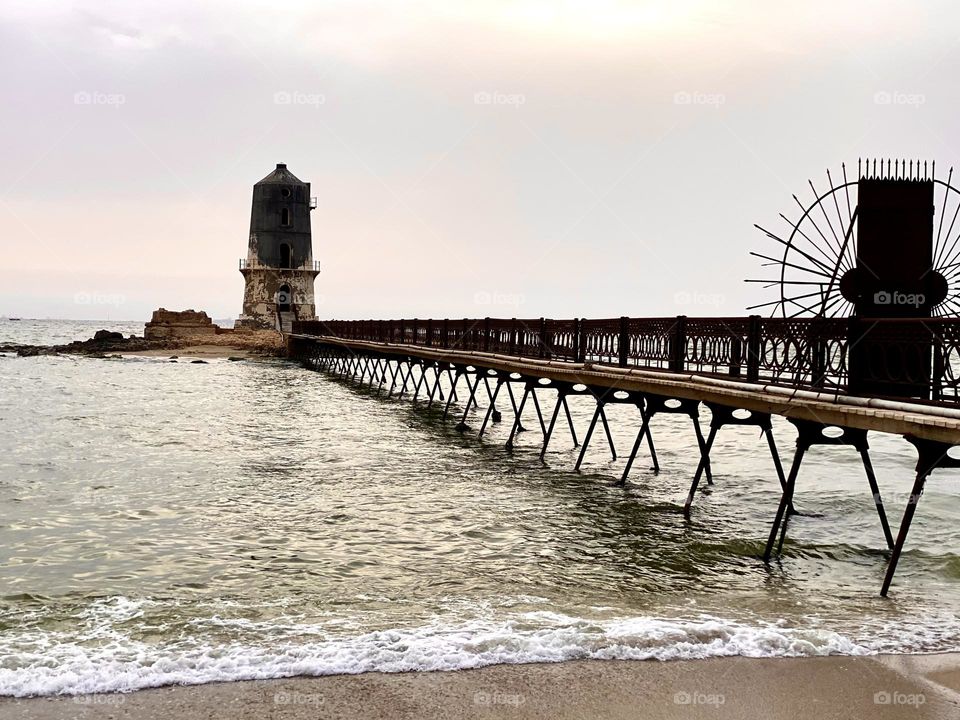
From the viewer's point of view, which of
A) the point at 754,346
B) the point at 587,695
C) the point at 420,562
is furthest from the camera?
the point at 754,346

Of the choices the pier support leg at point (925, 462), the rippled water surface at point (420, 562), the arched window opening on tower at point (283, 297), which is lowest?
the rippled water surface at point (420, 562)

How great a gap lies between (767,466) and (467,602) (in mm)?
12242

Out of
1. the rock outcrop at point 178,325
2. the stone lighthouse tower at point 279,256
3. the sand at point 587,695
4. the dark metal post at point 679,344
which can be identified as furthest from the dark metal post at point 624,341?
the rock outcrop at point 178,325

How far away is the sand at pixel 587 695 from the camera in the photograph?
6031 millimetres

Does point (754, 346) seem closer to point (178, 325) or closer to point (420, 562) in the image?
point (420, 562)

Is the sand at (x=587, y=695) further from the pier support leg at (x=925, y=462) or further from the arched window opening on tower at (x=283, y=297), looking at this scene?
the arched window opening on tower at (x=283, y=297)

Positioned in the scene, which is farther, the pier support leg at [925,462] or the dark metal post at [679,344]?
the dark metal post at [679,344]

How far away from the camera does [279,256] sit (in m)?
72.6

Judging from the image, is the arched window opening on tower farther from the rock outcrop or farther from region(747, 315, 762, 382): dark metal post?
region(747, 315, 762, 382): dark metal post

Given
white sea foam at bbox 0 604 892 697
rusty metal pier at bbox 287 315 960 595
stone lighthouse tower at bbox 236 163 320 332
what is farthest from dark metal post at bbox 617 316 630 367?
stone lighthouse tower at bbox 236 163 320 332

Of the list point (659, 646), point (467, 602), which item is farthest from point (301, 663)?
point (659, 646)

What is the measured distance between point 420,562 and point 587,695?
4191 mm

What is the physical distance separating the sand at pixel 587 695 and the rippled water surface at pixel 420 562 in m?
0.25

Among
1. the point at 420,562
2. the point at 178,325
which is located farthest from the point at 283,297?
the point at 420,562
